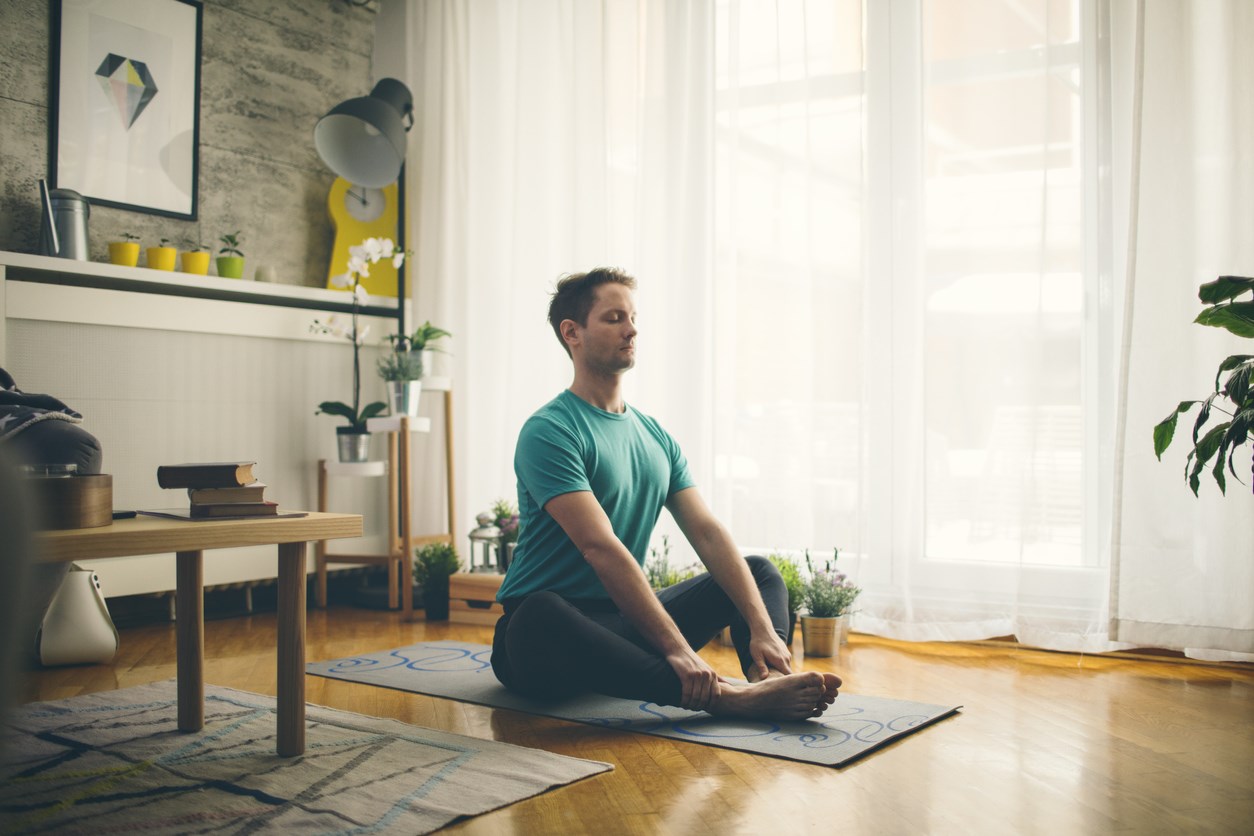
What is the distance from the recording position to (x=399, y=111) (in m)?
3.98

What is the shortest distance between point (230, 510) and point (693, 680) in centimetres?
91

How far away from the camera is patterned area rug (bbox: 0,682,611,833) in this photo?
1509 mm

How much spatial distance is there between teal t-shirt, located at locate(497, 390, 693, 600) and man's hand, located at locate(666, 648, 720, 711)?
313 millimetres

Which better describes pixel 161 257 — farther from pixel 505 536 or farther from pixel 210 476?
pixel 210 476

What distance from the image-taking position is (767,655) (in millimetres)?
2137

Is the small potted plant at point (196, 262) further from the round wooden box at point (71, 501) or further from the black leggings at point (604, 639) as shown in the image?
the round wooden box at point (71, 501)

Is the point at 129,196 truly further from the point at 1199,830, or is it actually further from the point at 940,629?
the point at 1199,830

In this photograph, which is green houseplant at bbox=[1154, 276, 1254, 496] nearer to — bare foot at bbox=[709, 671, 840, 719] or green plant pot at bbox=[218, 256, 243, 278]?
bare foot at bbox=[709, 671, 840, 719]

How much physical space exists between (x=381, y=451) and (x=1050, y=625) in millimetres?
2626

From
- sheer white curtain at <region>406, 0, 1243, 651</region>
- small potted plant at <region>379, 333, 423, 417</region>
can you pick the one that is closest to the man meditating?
sheer white curtain at <region>406, 0, 1243, 651</region>

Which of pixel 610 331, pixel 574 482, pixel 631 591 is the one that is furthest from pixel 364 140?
pixel 631 591

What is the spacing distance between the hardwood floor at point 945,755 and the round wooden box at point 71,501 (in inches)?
29.6

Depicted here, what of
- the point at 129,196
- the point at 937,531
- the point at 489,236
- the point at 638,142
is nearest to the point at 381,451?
the point at 489,236

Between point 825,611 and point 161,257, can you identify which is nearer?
point 825,611
